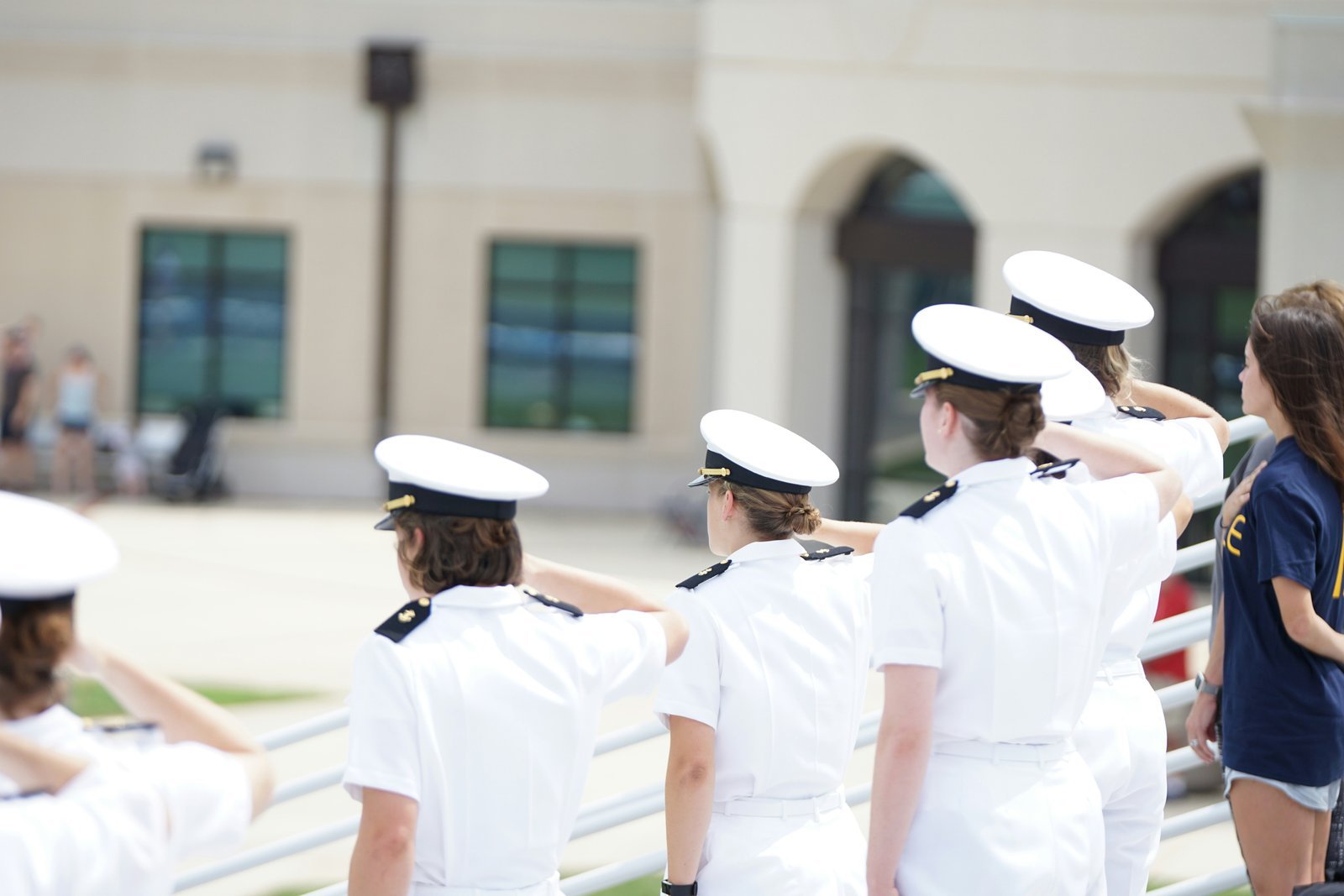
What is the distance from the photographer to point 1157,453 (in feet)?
11.2

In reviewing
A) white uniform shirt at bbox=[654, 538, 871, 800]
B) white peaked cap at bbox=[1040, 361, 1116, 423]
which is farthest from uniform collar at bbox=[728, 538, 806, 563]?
white peaked cap at bbox=[1040, 361, 1116, 423]

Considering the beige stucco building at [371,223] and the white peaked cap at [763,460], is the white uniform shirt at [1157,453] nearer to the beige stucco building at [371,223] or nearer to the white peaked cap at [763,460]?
the white peaked cap at [763,460]

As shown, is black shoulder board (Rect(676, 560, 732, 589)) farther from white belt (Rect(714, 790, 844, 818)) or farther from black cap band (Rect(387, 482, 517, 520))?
black cap band (Rect(387, 482, 517, 520))

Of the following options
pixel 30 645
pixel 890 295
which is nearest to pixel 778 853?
pixel 30 645

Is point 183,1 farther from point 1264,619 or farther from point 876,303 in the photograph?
point 1264,619

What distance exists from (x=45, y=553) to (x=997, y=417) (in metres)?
1.60

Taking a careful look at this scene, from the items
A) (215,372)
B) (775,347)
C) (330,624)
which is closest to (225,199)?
(215,372)

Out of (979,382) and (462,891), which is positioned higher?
(979,382)

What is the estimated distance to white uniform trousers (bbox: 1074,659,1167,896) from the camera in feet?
11.1

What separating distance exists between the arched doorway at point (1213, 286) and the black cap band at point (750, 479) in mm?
11518

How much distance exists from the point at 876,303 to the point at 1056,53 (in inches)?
147

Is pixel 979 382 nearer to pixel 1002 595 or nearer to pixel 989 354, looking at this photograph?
pixel 989 354

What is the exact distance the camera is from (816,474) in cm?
325

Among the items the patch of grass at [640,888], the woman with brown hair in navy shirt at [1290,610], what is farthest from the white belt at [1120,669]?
the patch of grass at [640,888]
